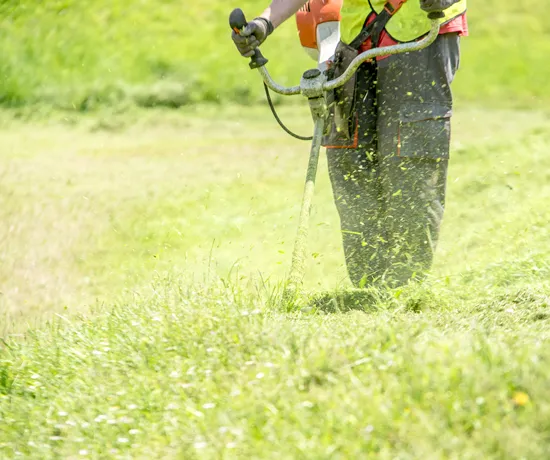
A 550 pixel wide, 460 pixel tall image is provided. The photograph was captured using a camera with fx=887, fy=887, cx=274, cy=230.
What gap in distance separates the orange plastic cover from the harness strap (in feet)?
0.73

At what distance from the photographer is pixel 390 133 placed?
3.94 m

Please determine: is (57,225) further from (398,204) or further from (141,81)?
(141,81)

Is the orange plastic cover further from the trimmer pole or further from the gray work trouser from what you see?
the trimmer pole

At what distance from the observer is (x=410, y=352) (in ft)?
8.07

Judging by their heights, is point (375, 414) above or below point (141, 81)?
above

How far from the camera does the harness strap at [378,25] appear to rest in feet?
12.6

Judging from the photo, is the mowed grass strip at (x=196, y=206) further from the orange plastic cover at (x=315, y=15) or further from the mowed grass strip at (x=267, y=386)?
the orange plastic cover at (x=315, y=15)

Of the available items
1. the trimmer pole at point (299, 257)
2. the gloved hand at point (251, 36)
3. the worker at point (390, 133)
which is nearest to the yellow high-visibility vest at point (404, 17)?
the worker at point (390, 133)

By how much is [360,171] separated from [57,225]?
3.19 meters

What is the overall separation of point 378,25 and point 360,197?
81 cm

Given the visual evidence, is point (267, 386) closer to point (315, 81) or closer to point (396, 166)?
point (315, 81)

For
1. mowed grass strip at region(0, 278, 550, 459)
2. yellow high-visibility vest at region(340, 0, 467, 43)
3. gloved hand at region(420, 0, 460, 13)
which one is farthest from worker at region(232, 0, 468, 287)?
mowed grass strip at region(0, 278, 550, 459)

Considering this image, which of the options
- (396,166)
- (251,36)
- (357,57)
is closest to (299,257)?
(396,166)

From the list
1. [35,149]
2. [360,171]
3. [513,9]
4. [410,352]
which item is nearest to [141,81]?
[35,149]
